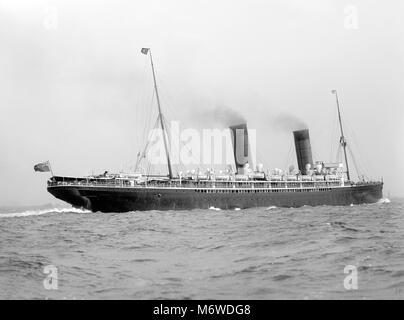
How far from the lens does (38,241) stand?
22.9 meters

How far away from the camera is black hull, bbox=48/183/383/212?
4622cm

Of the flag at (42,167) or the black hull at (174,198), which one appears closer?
the flag at (42,167)

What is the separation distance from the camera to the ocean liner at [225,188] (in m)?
46.6

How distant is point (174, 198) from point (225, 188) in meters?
8.12

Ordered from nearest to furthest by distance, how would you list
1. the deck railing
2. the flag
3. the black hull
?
the flag, the black hull, the deck railing

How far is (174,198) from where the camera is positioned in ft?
163

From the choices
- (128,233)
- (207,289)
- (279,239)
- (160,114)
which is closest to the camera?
(207,289)

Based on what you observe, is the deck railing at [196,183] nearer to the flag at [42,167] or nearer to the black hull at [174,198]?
the black hull at [174,198]

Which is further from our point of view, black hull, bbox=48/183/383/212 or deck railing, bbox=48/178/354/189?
deck railing, bbox=48/178/354/189

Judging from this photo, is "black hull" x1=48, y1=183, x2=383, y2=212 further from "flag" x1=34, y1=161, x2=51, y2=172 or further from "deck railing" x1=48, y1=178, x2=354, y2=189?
"flag" x1=34, y1=161, x2=51, y2=172

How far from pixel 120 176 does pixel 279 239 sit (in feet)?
102
